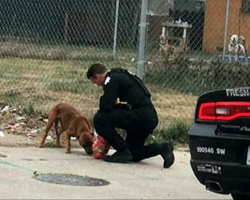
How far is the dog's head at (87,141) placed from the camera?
29.8ft

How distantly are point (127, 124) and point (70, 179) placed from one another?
1344 mm

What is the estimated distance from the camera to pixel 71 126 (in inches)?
364

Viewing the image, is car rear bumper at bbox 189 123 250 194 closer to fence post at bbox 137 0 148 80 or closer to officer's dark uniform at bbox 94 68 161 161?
officer's dark uniform at bbox 94 68 161 161

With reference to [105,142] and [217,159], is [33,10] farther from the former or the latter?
[217,159]

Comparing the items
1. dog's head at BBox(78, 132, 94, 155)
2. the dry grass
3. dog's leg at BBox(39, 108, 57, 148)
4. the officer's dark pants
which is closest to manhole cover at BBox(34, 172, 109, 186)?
the officer's dark pants

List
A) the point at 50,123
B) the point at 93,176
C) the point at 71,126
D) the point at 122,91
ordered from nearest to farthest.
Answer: the point at 93,176 → the point at 122,91 → the point at 71,126 → the point at 50,123

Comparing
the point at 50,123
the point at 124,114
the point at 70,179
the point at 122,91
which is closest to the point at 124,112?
the point at 124,114

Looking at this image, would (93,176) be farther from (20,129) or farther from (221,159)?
(20,129)

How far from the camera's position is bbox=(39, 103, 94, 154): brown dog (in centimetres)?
911

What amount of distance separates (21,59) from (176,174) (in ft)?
33.9

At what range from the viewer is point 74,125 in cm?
923

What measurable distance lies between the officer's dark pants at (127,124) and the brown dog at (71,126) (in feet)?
1.23

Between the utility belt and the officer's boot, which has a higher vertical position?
the utility belt

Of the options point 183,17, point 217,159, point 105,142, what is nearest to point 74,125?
point 105,142
